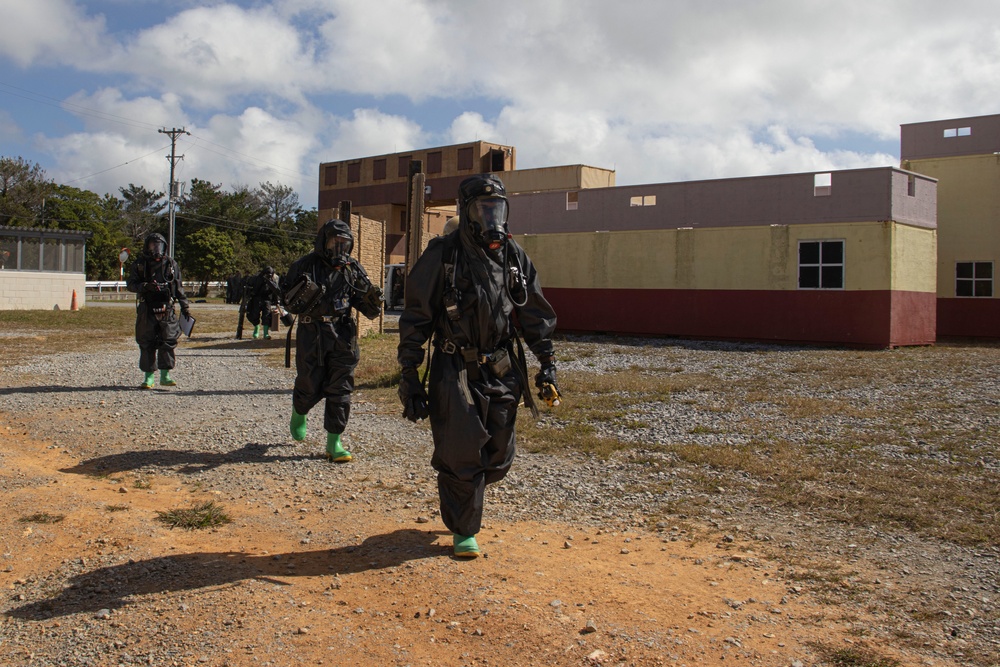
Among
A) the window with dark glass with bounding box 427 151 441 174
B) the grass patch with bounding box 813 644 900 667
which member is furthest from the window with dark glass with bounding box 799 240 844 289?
the window with dark glass with bounding box 427 151 441 174

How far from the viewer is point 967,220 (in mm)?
23453

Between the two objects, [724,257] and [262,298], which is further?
[724,257]

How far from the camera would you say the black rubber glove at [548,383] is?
16.4 ft

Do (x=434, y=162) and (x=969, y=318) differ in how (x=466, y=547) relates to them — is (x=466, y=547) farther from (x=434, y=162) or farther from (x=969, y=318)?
(x=434, y=162)

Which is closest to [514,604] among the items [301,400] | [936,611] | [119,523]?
[936,611]

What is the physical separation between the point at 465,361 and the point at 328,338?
2.93 meters

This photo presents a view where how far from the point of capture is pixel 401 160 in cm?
5400

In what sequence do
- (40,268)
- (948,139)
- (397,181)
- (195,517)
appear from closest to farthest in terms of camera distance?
(195,517) < (948,139) < (40,268) < (397,181)

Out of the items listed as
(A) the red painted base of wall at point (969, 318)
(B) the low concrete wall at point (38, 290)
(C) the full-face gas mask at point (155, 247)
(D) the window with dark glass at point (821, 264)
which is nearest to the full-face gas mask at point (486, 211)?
(C) the full-face gas mask at point (155, 247)

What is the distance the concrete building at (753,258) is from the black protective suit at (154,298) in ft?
47.3

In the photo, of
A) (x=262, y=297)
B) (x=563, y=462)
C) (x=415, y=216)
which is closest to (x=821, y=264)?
(x=415, y=216)

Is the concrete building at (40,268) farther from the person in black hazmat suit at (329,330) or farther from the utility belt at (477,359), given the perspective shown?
the utility belt at (477,359)

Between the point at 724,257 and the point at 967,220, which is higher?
the point at 967,220

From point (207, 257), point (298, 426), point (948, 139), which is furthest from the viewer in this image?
point (207, 257)
